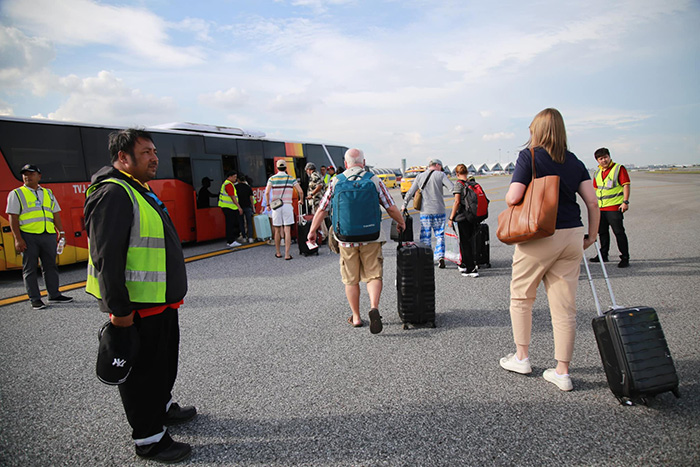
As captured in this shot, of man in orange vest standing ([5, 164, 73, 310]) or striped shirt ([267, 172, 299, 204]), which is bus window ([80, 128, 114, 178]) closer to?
man in orange vest standing ([5, 164, 73, 310])

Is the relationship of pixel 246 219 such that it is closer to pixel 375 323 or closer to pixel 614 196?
pixel 375 323

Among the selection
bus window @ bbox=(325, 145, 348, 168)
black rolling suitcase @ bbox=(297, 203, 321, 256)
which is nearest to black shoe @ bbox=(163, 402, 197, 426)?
black rolling suitcase @ bbox=(297, 203, 321, 256)

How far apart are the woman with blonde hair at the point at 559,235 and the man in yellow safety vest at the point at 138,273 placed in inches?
92.4

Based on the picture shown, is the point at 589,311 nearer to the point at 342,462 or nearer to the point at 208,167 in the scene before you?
the point at 342,462

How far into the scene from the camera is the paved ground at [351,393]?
229 centimetres

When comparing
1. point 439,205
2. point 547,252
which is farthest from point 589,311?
point 439,205

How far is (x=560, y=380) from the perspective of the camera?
2828 mm

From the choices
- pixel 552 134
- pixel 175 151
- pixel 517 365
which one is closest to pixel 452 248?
pixel 517 365

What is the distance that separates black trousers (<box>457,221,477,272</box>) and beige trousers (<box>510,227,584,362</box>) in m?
3.28

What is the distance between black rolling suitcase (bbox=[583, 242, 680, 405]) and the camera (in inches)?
96.4

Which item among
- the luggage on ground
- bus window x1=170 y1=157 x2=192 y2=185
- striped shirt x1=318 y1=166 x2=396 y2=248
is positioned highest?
bus window x1=170 y1=157 x2=192 y2=185

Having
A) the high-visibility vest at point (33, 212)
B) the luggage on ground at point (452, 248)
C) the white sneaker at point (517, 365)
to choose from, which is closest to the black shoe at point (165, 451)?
the white sneaker at point (517, 365)

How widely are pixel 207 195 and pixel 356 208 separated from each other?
7707 millimetres

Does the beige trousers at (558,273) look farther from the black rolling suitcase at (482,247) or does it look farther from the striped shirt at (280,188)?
the striped shirt at (280,188)
